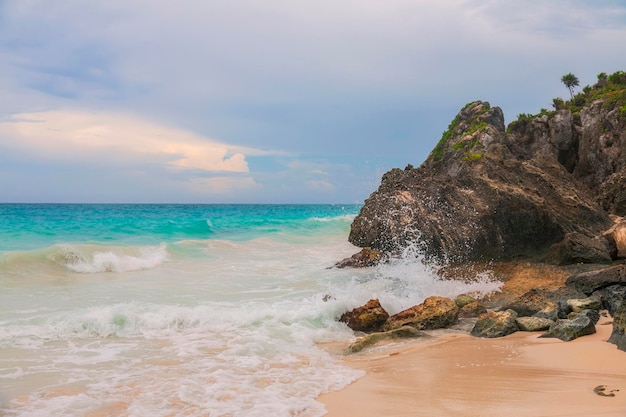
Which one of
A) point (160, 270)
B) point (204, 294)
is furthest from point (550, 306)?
point (160, 270)

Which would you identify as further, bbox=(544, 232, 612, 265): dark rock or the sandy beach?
bbox=(544, 232, 612, 265): dark rock

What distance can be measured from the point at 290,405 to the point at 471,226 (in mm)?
10156

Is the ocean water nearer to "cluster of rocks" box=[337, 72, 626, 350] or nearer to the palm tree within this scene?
"cluster of rocks" box=[337, 72, 626, 350]

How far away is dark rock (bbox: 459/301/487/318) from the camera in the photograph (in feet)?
31.7

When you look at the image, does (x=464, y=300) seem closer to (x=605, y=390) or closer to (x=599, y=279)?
(x=599, y=279)

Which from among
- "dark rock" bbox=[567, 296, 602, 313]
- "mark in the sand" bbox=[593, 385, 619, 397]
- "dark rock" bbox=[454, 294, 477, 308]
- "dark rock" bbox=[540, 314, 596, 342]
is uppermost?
"dark rock" bbox=[567, 296, 602, 313]

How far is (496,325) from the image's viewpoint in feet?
26.1

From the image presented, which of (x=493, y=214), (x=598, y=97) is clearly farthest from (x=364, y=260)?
(x=598, y=97)

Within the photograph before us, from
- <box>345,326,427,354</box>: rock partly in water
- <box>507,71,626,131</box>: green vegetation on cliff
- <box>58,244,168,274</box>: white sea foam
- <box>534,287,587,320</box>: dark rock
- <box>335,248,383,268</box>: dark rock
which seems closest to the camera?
<box>345,326,427,354</box>: rock partly in water

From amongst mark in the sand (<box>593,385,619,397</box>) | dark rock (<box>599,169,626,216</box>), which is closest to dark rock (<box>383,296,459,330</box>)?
mark in the sand (<box>593,385,619,397</box>)

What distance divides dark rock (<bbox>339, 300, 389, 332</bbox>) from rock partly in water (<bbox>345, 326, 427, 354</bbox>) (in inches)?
38.0

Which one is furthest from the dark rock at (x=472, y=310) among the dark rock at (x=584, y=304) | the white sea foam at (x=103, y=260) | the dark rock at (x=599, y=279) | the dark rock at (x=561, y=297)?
the white sea foam at (x=103, y=260)

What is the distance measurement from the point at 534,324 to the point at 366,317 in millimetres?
2864

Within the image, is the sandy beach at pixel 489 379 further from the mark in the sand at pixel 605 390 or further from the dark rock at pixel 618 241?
the dark rock at pixel 618 241
